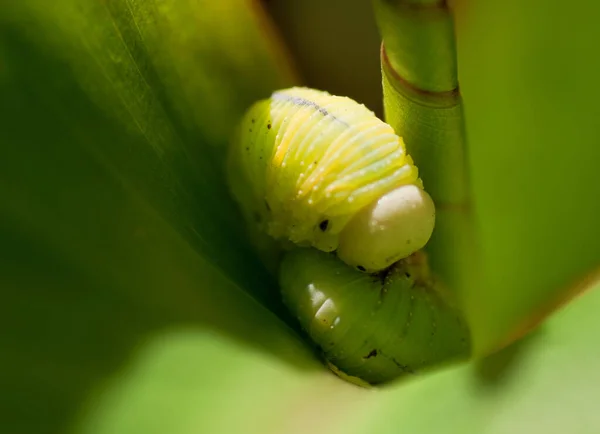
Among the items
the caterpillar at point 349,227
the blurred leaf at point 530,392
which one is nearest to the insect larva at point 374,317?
the caterpillar at point 349,227

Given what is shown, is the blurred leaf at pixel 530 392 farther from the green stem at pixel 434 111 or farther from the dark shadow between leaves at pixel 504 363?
the green stem at pixel 434 111

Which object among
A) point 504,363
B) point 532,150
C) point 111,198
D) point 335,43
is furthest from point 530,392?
point 335,43

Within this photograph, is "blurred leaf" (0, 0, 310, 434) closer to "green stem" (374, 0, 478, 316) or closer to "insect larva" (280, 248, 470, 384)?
"insect larva" (280, 248, 470, 384)

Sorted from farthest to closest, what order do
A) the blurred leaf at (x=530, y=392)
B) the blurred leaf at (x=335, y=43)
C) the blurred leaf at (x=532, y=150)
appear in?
the blurred leaf at (x=335, y=43)
the blurred leaf at (x=532, y=150)
the blurred leaf at (x=530, y=392)

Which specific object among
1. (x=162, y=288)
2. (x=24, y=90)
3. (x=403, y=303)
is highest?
(x=24, y=90)

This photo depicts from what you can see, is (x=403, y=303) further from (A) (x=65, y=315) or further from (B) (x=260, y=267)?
(A) (x=65, y=315)

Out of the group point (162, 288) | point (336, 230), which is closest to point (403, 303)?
point (336, 230)

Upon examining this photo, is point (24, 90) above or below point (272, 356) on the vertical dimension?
above
